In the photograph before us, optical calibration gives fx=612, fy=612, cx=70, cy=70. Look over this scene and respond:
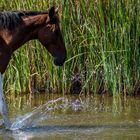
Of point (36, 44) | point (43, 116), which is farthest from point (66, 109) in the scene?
point (36, 44)

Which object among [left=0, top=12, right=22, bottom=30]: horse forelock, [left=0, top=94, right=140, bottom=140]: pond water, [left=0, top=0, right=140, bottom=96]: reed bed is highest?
[left=0, top=12, right=22, bottom=30]: horse forelock

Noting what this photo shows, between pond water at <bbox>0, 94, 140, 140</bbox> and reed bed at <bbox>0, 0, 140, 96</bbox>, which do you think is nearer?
pond water at <bbox>0, 94, 140, 140</bbox>

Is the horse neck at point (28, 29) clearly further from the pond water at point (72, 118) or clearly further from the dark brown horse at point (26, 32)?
the pond water at point (72, 118)

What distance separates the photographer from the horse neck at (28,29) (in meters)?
7.89

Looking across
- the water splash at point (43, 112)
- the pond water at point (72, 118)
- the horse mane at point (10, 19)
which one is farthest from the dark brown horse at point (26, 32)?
the pond water at point (72, 118)

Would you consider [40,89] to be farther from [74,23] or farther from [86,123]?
[86,123]

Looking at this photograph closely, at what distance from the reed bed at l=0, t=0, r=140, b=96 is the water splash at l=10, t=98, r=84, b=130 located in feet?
1.20

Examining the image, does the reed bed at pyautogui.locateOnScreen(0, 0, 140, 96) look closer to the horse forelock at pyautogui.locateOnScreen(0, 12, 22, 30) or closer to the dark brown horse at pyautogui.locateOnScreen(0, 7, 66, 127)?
the dark brown horse at pyautogui.locateOnScreen(0, 7, 66, 127)

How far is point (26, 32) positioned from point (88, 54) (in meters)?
2.03

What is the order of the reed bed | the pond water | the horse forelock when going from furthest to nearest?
1. the reed bed
2. the horse forelock
3. the pond water

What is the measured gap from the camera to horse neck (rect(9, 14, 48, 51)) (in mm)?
7891

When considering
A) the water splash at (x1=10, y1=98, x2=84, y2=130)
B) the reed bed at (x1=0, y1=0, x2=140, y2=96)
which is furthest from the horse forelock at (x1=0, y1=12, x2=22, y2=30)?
the reed bed at (x1=0, y1=0, x2=140, y2=96)

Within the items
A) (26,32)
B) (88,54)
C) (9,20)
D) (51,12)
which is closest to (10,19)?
(9,20)

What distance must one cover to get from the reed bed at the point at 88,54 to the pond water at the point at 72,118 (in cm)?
22
